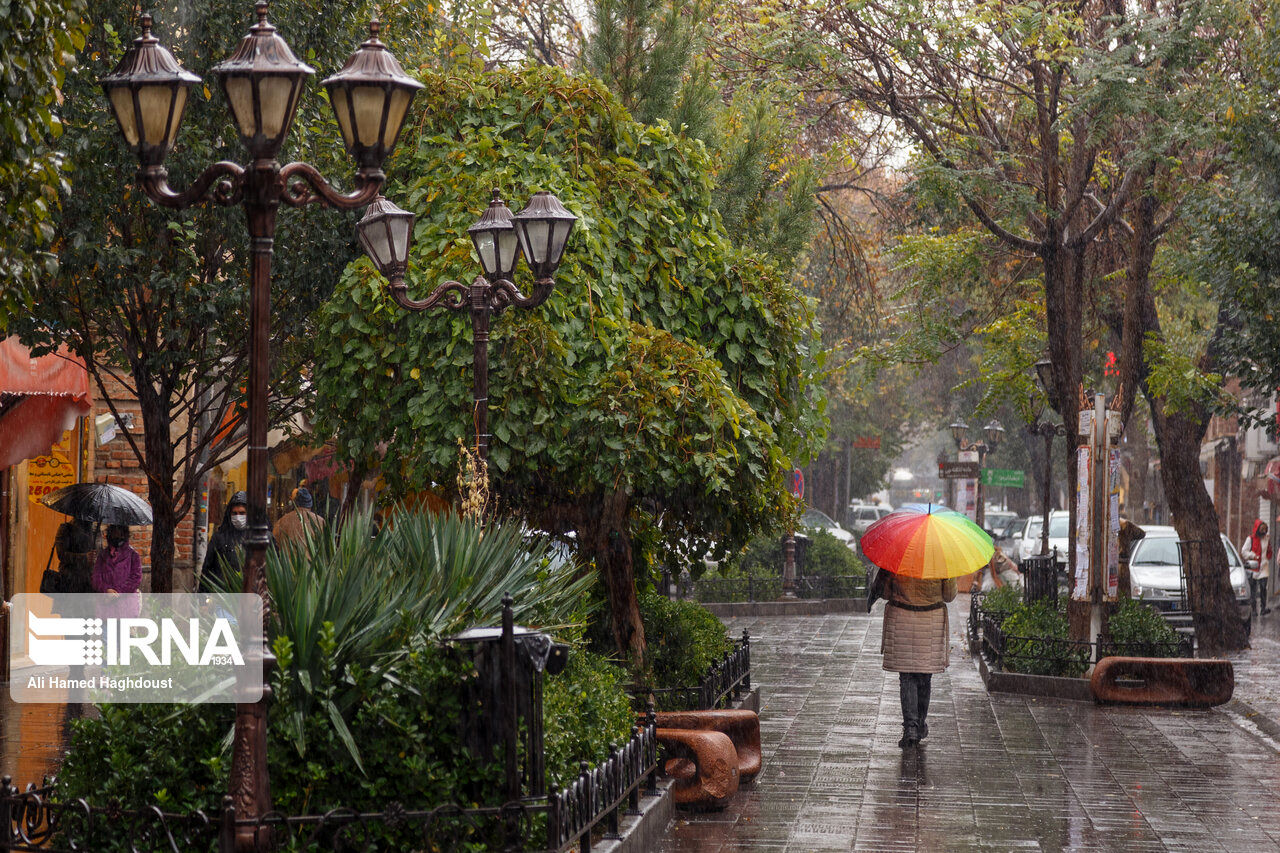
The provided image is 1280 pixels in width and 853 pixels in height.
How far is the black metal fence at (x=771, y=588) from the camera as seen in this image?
2562 centimetres

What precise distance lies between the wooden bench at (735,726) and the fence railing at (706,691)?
0.23m

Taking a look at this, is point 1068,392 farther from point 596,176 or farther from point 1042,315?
point 596,176

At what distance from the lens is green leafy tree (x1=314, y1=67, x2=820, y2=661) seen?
9.60 m

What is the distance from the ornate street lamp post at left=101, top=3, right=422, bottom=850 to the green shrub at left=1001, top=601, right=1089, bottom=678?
1038 centimetres

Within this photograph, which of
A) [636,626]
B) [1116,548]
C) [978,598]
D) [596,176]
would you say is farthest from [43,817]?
[978,598]

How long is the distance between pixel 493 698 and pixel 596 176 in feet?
17.9

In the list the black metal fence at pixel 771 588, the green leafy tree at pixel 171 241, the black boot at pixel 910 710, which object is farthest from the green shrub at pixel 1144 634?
the black metal fence at pixel 771 588

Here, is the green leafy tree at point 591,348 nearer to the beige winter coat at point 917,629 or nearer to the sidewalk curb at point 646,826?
the beige winter coat at point 917,629

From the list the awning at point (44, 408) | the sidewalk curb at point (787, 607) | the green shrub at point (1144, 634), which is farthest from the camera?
the sidewalk curb at point (787, 607)

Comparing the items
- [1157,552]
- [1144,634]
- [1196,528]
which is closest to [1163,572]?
[1157,552]

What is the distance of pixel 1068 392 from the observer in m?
16.4

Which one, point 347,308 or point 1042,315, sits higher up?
point 1042,315

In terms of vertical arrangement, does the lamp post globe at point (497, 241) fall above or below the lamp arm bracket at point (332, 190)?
above

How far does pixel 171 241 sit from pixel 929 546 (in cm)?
614
